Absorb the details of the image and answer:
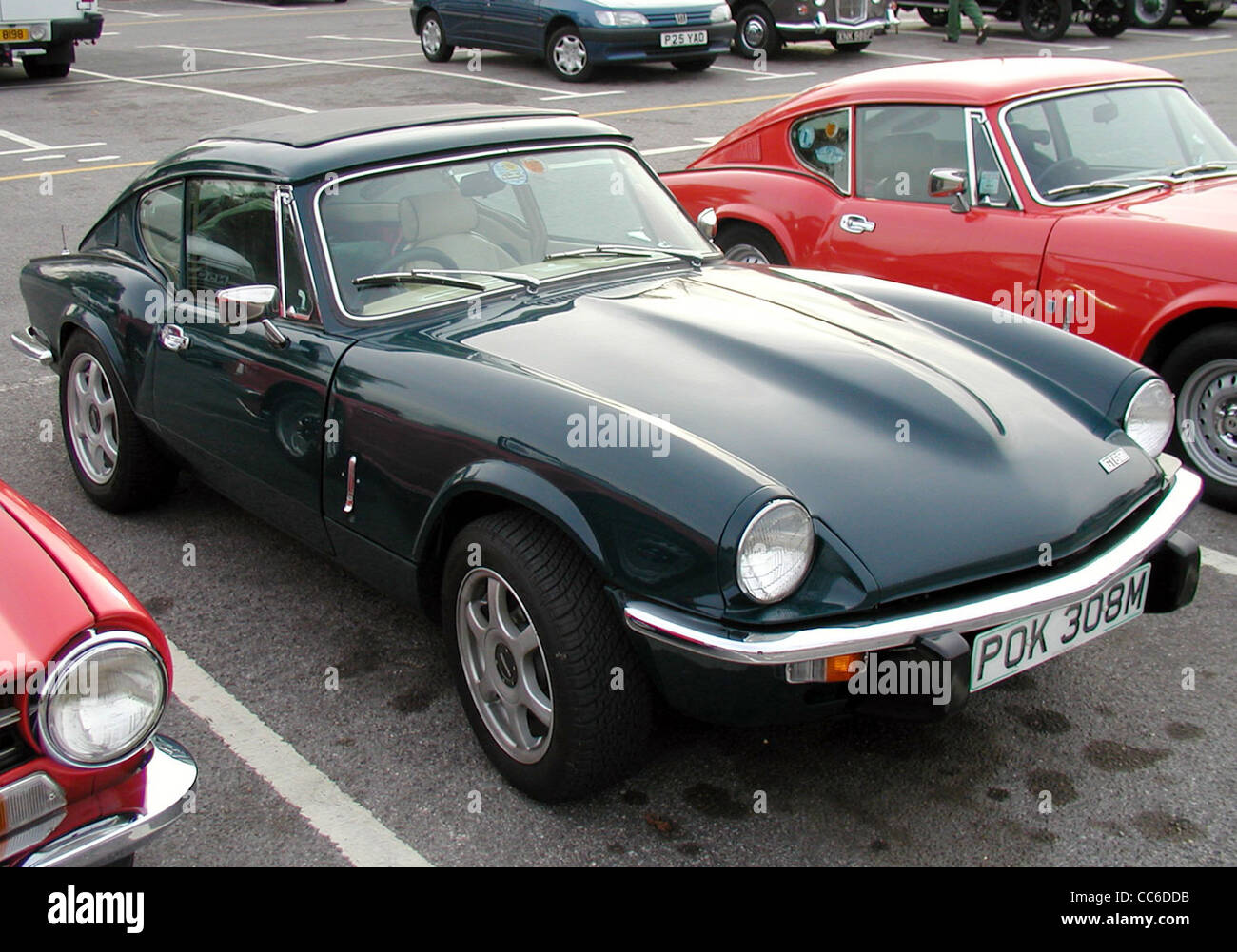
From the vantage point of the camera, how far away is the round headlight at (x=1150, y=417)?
3.39 metres

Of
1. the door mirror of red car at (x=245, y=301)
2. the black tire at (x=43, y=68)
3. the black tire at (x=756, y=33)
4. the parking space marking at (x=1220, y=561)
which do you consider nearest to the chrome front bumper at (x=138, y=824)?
the door mirror of red car at (x=245, y=301)

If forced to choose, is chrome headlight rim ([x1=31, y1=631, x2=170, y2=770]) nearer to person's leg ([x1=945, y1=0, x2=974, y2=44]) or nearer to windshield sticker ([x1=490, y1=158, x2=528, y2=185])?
windshield sticker ([x1=490, y1=158, x2=528, y2=185])

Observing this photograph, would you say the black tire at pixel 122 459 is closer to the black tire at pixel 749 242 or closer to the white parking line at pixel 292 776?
the white parking line at pixel 292 776

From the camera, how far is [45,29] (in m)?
15.6

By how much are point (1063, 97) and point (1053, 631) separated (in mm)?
3217

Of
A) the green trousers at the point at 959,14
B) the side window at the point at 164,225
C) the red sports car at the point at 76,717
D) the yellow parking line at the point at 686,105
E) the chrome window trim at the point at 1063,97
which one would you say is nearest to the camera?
the red sports car at the point at 76,717

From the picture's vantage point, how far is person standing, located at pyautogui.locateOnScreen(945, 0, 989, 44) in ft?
60.4

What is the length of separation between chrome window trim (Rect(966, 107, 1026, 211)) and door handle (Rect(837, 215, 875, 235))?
1.59ft

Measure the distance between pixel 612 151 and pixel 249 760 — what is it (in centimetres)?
226

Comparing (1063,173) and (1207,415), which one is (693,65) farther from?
(1207,415)

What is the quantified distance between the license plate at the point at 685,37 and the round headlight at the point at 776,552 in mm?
13251

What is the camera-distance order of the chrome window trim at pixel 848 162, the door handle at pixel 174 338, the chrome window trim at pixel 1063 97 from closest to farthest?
the door handle at pixel 174 338 < the chrome window trim at pixel 1063 97 < the chrome window trim at pixel 848 162

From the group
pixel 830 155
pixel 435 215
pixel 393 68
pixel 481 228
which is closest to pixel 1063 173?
pixel 830 155

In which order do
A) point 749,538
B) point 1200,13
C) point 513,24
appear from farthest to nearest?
1. point 1200,13
2. point 513,24
3. point 749,538
